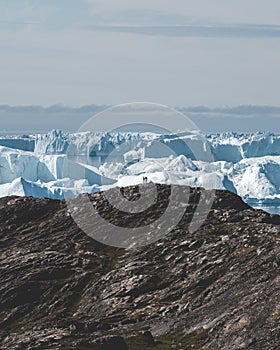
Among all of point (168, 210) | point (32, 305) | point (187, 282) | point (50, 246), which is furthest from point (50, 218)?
point (187, 282)

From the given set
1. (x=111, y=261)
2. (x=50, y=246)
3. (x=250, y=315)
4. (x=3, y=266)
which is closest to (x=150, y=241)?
(x=111, y=261)

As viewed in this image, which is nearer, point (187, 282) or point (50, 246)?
point (187, 282)

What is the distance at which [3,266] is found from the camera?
113m

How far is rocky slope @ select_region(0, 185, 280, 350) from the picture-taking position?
79.7 m

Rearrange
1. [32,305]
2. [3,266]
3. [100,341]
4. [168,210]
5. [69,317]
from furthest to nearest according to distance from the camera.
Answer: [168,210] < [3,266] < [32,305] < [69,317] < [100,341]

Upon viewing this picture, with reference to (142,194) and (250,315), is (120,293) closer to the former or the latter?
(250,315)

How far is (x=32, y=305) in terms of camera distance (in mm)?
103375

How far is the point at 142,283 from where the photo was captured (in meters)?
103

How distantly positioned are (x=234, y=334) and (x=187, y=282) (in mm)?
23047

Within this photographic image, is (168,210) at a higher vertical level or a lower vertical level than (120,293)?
higher

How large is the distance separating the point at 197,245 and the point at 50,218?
3201 cm

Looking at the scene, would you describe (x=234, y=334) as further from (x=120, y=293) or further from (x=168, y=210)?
(x=168, y=210)

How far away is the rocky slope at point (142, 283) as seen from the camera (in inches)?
3137

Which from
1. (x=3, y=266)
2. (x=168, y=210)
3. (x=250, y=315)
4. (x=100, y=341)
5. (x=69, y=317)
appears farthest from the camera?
(x=168, y=210)
